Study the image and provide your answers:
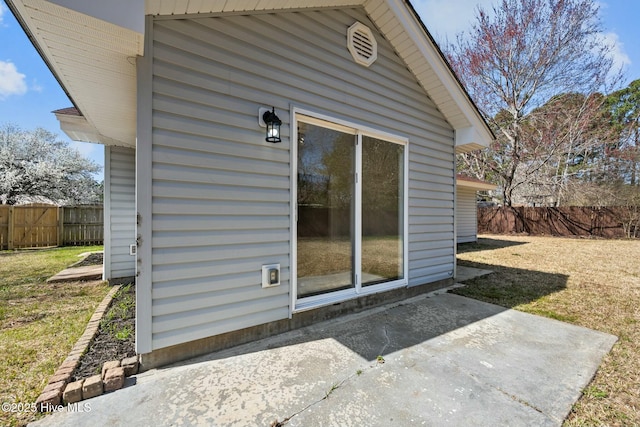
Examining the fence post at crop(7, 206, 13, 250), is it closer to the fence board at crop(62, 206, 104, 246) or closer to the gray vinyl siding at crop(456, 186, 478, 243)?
the fence board at crop(62, 206, 104, 246)

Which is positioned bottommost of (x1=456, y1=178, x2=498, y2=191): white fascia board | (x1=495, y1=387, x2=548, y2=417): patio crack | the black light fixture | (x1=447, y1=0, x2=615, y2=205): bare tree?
(x1=495, y1=387, x2=548, y2=417): patio crack

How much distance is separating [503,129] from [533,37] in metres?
4.36

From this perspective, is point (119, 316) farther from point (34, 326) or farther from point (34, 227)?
point (34, 227)

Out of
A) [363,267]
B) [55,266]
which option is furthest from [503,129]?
[55,266]

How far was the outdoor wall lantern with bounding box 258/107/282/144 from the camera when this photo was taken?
2.68 metres

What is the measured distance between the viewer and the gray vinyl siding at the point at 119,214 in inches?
185

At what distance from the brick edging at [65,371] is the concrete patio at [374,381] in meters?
0.12

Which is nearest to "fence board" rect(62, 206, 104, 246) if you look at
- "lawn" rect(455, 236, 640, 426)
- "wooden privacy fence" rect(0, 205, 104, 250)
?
"wooden privacy fence" rect(0, 205, 104, 250)

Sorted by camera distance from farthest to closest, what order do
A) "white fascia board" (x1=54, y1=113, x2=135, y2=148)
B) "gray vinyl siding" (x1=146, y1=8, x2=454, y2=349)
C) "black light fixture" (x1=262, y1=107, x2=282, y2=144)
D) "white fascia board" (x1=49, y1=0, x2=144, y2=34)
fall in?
1. "white fascia board" (x1=54, y1=113, x2=135, y2=148)
2. "black light fixture" (x1=262, y1=107, x2=282, y2=144)
3. "gray vinyl siding" (x1=146, y1=8, x2=454, y2=349)
4. "white fascia board" (x1=49, y1=0, x2=144, y2=34)

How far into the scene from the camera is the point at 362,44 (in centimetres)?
351

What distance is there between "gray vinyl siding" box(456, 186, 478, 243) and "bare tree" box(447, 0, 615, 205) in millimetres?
5189

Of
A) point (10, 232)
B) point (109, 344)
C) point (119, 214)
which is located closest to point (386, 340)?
point (109, 344)

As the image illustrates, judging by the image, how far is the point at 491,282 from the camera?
5113 mm

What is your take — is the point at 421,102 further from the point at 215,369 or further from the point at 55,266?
the point at 55,266
